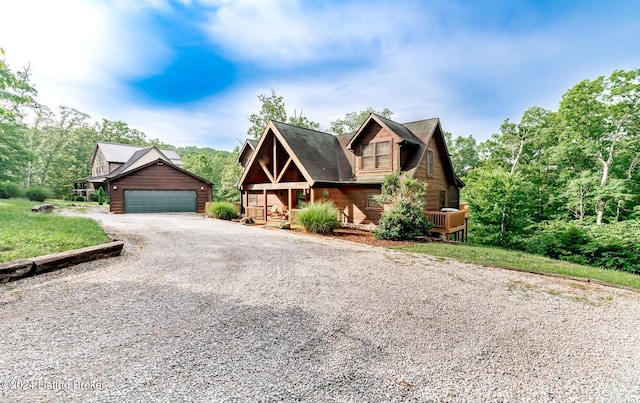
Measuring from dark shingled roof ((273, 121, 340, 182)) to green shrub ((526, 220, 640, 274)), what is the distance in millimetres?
10643

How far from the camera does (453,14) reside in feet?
33.4

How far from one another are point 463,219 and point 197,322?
1417cm

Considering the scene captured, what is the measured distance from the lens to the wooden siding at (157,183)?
20641 millimetres

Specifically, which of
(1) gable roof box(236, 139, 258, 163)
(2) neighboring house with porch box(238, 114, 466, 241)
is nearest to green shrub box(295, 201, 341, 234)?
(2) neighboring house with porch box(238, 114, 466, 241)

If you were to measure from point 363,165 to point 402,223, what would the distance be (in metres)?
4.77

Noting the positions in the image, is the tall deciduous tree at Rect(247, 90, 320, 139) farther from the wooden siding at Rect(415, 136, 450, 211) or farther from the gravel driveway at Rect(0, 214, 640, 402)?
the gravel driveway at Rect(0, 214, 640, 402)

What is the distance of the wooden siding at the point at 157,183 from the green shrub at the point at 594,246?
22845mm

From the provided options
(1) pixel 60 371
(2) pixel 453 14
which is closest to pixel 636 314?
(1) pixel 60 371

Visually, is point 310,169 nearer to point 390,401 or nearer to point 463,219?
point 463,219

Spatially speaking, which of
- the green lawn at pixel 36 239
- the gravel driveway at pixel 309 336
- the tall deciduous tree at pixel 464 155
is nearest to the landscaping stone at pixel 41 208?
the green lawn at pixel 36 239

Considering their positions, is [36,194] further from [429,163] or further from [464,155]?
[464,155]

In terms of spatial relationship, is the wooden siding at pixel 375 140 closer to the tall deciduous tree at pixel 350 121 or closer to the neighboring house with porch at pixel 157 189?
the neighboring house with porch at pixel 157 189

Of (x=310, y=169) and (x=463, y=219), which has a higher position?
(x=310, y=169)

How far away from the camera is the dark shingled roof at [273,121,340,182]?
1495 centimetres
